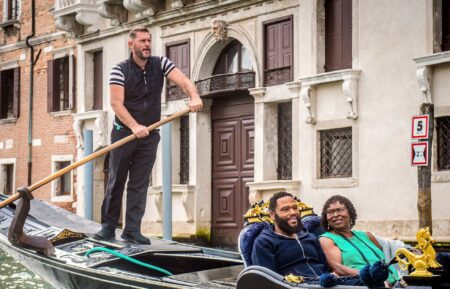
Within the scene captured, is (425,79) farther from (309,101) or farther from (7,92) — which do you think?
(7,92)

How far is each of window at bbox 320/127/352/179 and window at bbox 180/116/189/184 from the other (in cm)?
329

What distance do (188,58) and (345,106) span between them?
3.74 meters

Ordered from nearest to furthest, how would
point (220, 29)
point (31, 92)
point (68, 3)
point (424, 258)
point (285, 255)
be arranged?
point (424, 258), point (285, 255), point (220, 29), point (68, 3), point (31, 92)

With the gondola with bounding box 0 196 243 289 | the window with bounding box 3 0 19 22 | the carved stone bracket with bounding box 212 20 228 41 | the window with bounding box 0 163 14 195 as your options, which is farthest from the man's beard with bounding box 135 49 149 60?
the window with bounding box 3 0 19 22

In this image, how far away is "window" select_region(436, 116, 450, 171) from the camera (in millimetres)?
12328

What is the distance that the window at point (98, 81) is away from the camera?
1871 centimetres

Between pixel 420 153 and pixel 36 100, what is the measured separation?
11.0 metres

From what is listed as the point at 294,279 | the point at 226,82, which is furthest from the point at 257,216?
the point at 226,82

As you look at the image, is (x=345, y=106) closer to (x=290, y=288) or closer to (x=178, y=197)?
(x=178, y=197)

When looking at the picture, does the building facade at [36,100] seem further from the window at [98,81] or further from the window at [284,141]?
the window at [284,141]

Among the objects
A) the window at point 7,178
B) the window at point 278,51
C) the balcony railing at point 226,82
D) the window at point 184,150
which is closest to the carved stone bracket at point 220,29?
the balcony railing at point 226,82

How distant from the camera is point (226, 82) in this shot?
51.8 feet

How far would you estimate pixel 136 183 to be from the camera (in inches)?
300

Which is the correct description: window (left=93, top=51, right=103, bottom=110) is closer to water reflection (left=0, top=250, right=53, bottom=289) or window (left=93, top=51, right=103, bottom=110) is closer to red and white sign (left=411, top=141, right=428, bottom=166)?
water reflection (left=0, top=250, right=53, bottom=289)
